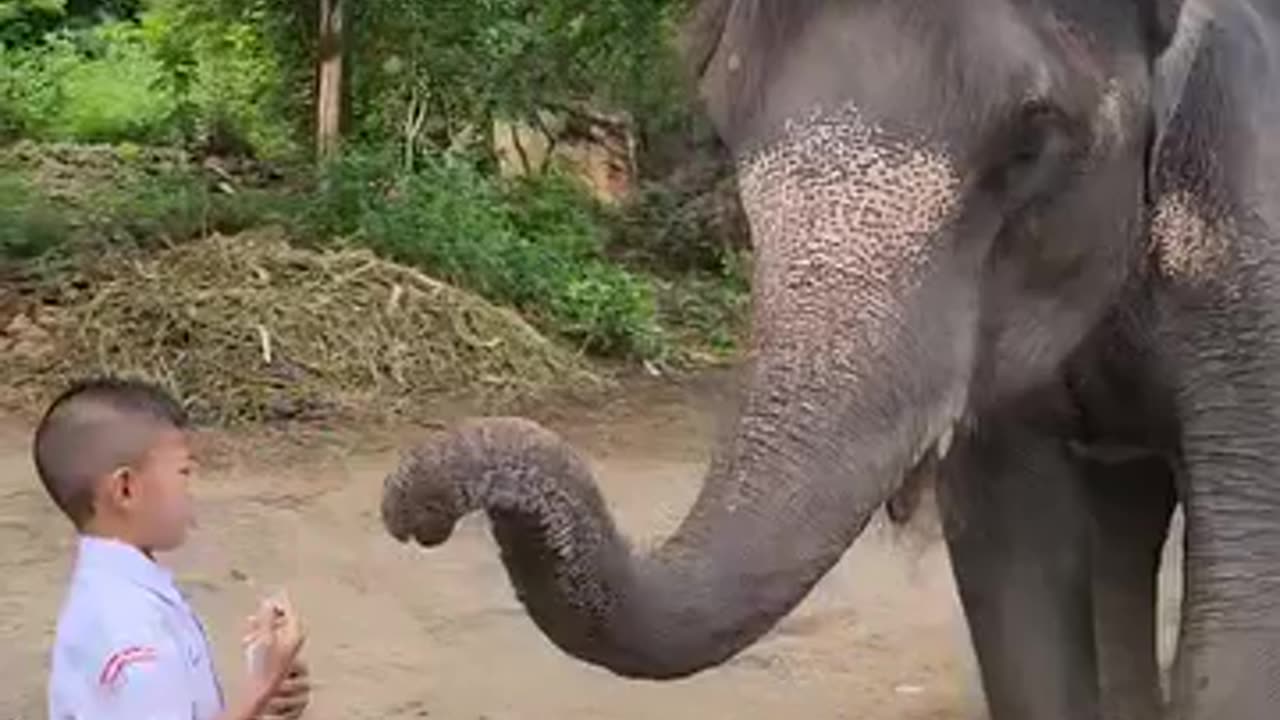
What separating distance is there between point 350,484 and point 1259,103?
5.01 m

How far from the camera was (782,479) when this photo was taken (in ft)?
9.41

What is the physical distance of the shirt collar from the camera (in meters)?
3.10

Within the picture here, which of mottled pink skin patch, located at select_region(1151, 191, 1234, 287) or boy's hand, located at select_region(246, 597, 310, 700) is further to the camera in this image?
mottled pink skin patch, located at select_region(1151, 191, 1234, 287)

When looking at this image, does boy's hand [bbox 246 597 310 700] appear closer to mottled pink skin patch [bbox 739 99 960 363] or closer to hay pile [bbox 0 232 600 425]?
mottled pink skin patch [bbox 739 99 960 363]

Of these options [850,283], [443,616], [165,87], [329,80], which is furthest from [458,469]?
[165,87]

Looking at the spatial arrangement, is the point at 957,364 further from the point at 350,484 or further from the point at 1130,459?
the point at 350,484

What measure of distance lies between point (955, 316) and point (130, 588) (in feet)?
3.19

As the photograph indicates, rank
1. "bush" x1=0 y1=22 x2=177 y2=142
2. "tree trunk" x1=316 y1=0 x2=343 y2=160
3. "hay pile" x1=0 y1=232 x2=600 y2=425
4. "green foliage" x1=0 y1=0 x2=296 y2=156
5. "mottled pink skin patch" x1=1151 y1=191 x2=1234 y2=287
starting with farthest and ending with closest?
"bush" x1=0 y1=22 x2=177 y2=142, "green foliage" x1=0 y1=0 x2=296 y2=156, "tree trunk" x1=316 y1=0 x2=343 y2=160, "hay pile" x1=0 y1=232 x2=600 y2=425, "mottled pink skin patch" x1=1151 y1=191 x2=1234 y2=287

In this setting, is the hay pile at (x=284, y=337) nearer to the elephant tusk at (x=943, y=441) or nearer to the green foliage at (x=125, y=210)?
the green foliage at (x=125, y=210)

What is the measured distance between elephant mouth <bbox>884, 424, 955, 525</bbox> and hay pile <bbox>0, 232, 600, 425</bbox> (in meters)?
5.80

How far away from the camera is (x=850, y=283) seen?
303 cm

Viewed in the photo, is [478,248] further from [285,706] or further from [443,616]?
[285,706]

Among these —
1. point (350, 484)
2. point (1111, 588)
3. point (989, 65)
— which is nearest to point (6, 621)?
point (350, 484)

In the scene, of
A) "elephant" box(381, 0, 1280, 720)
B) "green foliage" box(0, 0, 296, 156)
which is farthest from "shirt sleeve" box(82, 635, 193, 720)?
"green foliage" box(0, 0, 296, 156)
